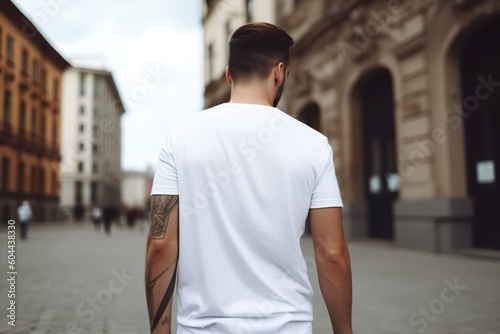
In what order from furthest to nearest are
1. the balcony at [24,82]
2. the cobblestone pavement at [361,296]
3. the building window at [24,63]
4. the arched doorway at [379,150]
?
the building window at [24,63] → the balcony at [24,82] → the arched doorway at [379,150] → the cobblestone pavement at [361,296]

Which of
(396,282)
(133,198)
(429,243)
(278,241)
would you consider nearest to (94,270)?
(396,282)

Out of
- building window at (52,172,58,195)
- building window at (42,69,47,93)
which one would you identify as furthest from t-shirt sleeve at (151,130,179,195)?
building window at (52,172,58,195)

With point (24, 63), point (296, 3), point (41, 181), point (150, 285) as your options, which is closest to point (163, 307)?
point (150, 285)

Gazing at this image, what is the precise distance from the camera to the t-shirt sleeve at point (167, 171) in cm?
146

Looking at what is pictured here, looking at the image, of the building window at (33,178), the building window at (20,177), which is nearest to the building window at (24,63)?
the building window at (20,177)

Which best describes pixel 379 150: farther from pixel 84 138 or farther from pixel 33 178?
pixel 84 138

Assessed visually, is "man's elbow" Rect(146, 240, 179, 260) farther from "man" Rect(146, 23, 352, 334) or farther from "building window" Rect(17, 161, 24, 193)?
"building window" Rect(17, 161, 24, 193)

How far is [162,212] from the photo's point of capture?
4.91 ft

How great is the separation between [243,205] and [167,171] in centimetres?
27

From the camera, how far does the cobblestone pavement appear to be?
4246 millimetres

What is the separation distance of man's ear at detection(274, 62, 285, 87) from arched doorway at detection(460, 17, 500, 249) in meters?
8.67

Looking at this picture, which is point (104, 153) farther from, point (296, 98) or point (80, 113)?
point (296, 98)

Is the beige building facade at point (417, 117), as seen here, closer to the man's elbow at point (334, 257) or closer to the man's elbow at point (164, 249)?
the man's elbow at point (334, 257)

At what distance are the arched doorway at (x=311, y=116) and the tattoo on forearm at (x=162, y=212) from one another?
48.1 ft
